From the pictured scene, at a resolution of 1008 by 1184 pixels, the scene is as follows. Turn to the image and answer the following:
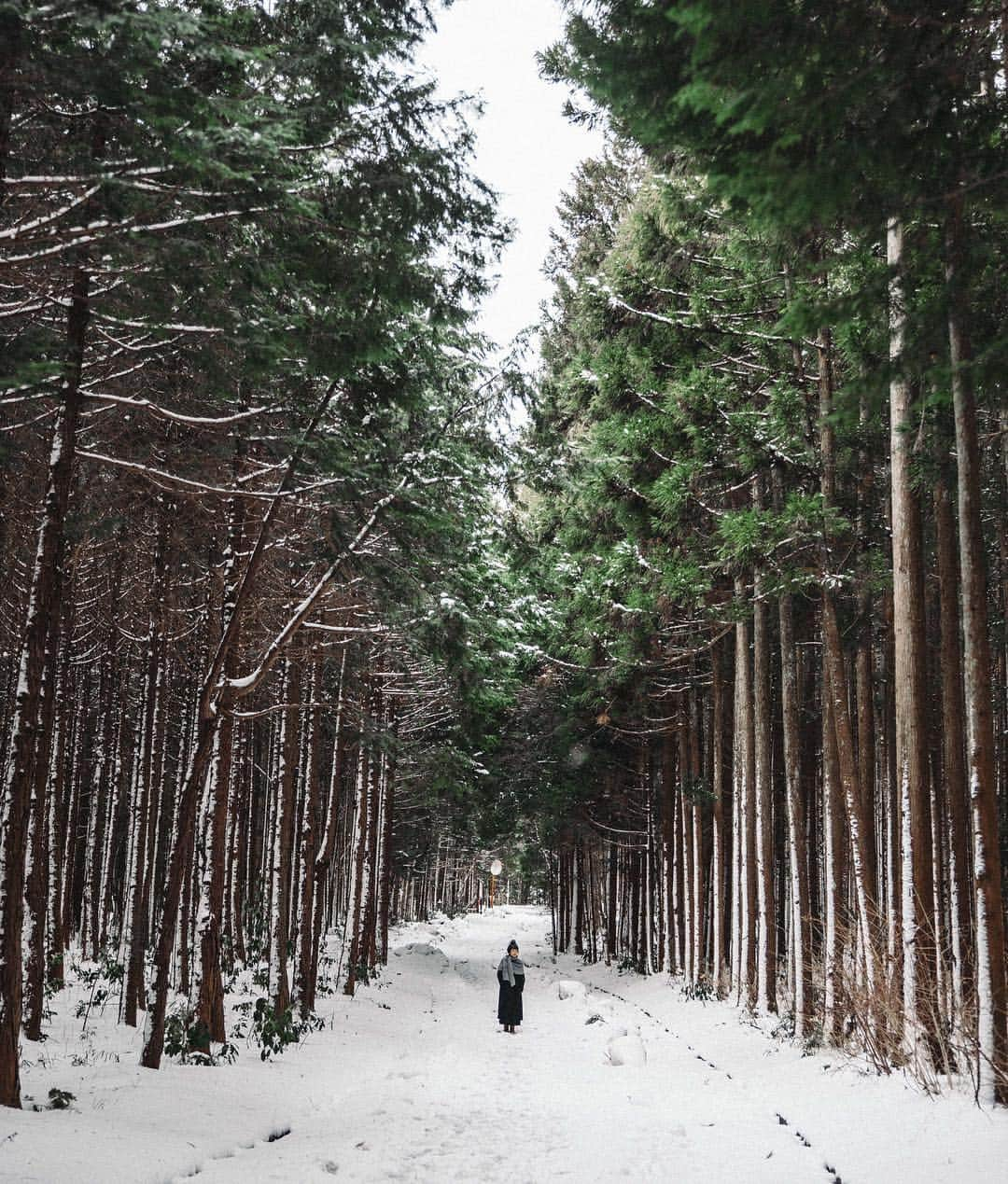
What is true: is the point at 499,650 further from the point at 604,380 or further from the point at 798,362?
the point at 798,362

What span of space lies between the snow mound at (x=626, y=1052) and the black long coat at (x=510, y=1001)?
3.13m

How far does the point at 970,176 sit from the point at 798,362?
7297 millimetres

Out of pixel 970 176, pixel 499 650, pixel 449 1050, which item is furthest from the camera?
pixel 499 650

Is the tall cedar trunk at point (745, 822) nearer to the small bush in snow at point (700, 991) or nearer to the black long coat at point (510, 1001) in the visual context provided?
the small bush in snow at point (700, 991)

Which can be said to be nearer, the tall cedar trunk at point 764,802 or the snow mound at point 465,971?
the tall cedar trunk at point 764,802

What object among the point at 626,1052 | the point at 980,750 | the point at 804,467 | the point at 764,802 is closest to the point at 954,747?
the point at 980,750

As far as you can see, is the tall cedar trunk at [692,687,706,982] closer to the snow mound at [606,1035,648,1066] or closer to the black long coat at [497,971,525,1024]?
the black long coat at [497,971,525,1024]

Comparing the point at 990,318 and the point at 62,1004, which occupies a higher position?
the point at 990,318

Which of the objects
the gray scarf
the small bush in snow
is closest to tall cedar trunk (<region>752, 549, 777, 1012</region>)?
the small bush in snow

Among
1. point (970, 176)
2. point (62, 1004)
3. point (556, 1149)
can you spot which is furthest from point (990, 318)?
point (62, 1004)

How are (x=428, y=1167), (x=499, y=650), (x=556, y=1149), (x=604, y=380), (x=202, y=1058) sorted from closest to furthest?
(x=428, y=1167) < (x=556, y=1149) < (x=202, y=1058) < (x=604, y=380) < (x=499, y=650)

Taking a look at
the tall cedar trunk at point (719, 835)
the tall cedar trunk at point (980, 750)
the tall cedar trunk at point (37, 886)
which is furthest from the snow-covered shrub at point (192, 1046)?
the tall cedar trunk at point (719, 835)

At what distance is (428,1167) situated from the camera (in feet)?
21.8

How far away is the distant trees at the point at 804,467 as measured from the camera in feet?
18.7
